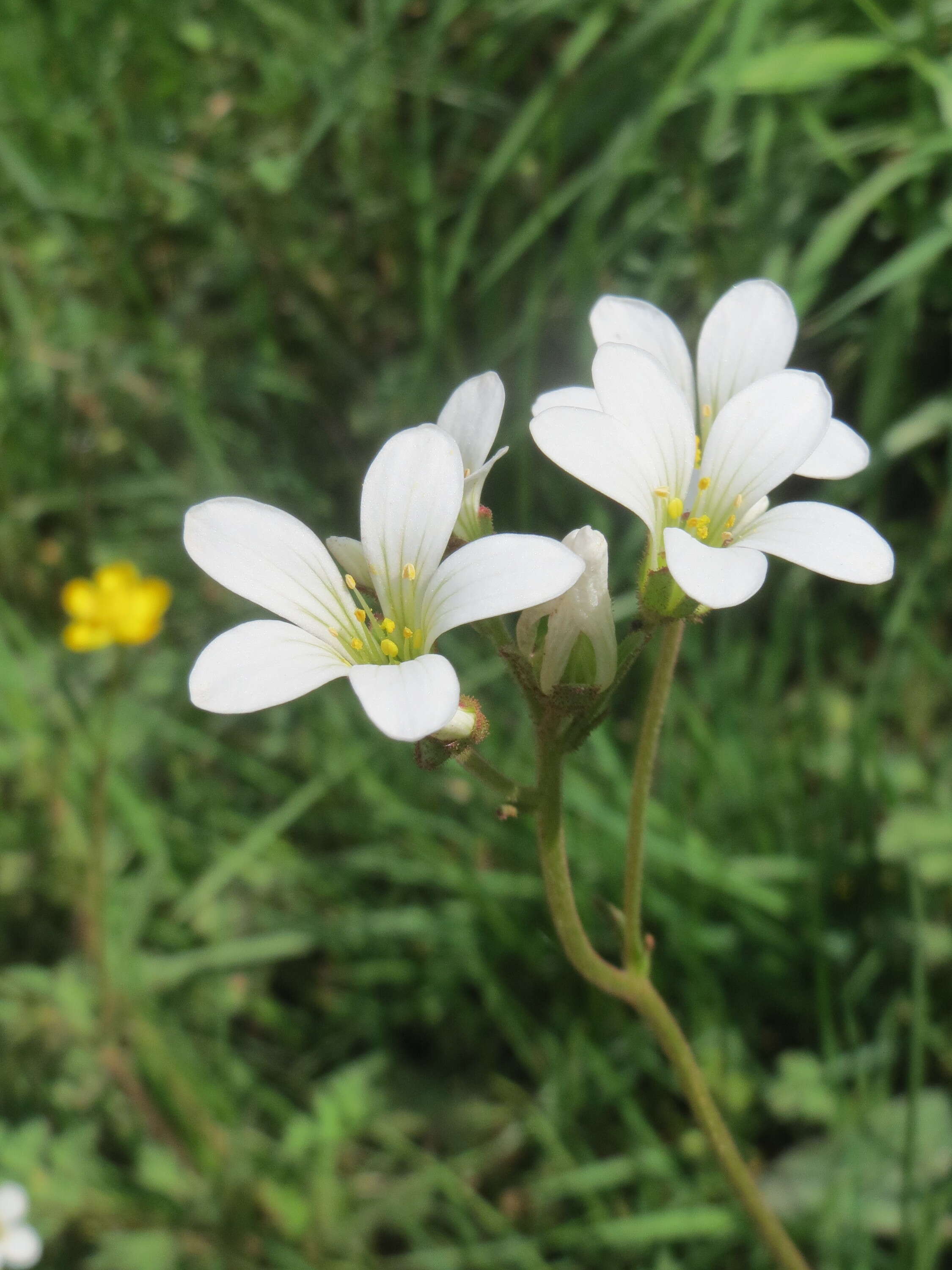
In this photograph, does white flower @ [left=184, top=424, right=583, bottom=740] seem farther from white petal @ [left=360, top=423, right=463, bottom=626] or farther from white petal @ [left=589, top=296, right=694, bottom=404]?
white petal @ [left=589, top=296, right=694, bottom=404]

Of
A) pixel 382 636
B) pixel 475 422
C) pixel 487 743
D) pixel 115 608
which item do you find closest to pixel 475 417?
pixel 475 422

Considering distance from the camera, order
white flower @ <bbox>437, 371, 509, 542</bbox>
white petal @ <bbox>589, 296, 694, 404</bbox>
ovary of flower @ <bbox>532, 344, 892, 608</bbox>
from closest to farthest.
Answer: ovary of flower @ <bbox>532, 344, 892, 608</bbox>
white flower @ <bbox>437, 371, 509, 542</bbox>
white petal @ <bbox>589, 296, 694, 404</bbox>

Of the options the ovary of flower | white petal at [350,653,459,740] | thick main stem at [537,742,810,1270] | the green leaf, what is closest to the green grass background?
the green leaf

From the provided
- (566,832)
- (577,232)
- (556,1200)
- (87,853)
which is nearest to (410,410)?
(577,232)

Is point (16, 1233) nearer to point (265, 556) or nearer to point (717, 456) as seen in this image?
point (265, 556)

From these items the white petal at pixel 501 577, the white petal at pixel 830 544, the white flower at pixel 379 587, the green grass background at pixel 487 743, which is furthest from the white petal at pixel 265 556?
the green grass background at pixel 487 743

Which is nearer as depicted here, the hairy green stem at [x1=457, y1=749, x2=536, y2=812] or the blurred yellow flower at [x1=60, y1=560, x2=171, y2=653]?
the hairy green stem at [x1=457, y1=749, x2=536, y2=812]
